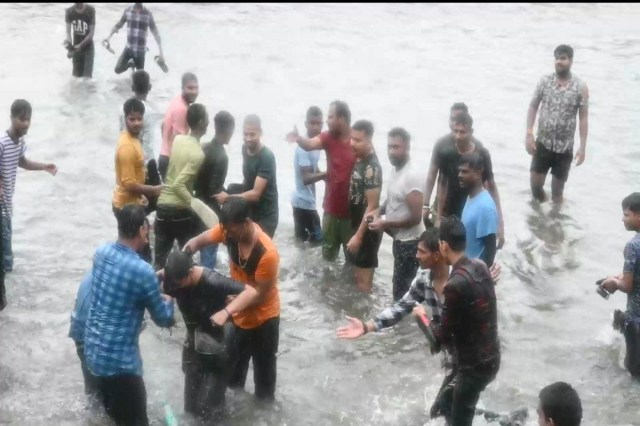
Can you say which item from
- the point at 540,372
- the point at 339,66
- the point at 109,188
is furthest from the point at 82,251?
the point at 339,66

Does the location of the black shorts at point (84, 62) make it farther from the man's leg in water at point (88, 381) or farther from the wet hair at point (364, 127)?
the man's leg in water at point (88, 381)

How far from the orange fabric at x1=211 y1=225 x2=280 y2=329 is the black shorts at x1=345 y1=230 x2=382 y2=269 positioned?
1858 mm

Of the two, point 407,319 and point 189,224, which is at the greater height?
point 189,224

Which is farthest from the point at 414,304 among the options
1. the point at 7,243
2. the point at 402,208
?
the point at 7,243

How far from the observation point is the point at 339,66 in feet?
60.6

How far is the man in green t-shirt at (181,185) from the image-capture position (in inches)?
280

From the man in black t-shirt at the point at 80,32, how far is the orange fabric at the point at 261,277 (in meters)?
10.1

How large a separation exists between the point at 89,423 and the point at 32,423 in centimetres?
39

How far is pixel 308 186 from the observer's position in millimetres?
8672

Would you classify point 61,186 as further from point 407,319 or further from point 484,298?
point 484,298

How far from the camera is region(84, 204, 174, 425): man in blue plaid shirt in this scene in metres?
5.06

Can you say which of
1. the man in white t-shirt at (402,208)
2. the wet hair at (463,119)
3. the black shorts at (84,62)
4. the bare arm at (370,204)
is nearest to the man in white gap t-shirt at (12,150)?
the bare arm at (370,204)

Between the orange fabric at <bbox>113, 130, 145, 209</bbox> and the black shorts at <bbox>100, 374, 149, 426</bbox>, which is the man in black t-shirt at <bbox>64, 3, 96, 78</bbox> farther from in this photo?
the black shorts at <bbox>100, 374, 149, 426</bbox>

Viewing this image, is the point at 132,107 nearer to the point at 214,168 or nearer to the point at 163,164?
the point at 214,168
